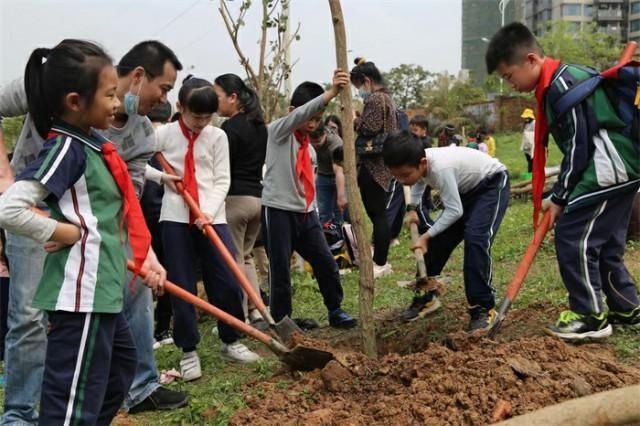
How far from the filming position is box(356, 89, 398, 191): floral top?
6043 mm

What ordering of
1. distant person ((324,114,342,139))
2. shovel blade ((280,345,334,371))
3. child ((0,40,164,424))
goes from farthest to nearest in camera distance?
distant person ((324,114,342,139)), shovel blade ((280,345,334,371)), child ((0,40,164,424))

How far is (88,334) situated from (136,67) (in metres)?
1.43

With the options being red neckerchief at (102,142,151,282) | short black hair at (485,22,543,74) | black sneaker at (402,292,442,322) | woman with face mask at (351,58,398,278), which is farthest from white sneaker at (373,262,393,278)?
red neckerchief at (102,142,151,282)

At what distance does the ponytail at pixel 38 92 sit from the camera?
237 cm

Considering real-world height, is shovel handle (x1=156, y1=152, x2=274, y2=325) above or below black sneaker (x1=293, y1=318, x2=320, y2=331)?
above

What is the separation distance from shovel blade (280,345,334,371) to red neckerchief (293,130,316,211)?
48.3 inches

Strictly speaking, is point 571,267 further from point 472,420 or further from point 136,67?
point 136,67

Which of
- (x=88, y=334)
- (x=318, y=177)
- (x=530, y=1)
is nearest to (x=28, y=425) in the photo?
(x=88, y=334)

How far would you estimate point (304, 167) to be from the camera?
14.8 feet

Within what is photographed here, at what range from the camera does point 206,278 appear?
4023 mm

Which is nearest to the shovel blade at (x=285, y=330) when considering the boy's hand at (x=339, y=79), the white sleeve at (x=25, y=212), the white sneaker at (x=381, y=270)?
the boy's hand at (x=339, y=79)

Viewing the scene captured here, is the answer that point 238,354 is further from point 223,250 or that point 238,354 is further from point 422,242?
point 422,242

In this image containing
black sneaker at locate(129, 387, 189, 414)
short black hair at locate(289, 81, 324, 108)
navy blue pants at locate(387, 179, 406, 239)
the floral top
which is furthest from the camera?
navy blue pants at locate(387, 179, 406, 239)

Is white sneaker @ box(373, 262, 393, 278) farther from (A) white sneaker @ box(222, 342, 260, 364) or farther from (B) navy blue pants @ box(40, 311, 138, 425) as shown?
(B) navy blue pants @ box(40, 311, 138, 425)
